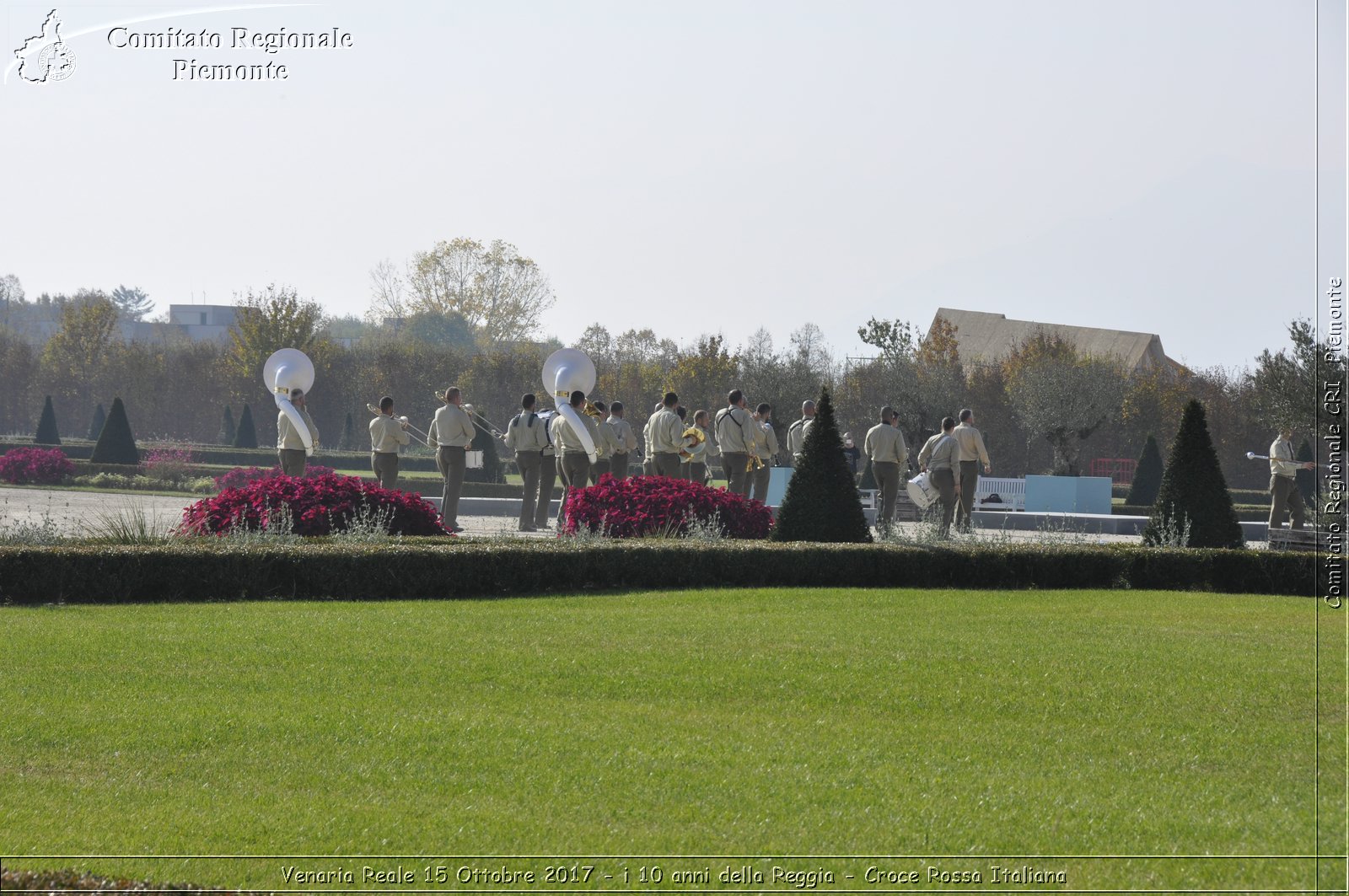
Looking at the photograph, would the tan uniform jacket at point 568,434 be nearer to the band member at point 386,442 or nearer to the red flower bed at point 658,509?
the band member at point 386,442

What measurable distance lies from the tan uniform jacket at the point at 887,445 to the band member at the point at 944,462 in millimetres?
308

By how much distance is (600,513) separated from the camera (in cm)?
1554

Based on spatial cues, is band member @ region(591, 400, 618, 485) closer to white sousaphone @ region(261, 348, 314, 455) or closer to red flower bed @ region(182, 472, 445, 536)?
white sousaphone @ region(261, 348, 314, 455)

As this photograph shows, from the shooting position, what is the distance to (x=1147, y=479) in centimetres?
3081

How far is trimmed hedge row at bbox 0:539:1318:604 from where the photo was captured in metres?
11.7

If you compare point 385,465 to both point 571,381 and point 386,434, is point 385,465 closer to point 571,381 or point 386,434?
point 386,434

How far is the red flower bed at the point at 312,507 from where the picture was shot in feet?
46.7

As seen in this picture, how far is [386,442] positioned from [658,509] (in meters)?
4.58

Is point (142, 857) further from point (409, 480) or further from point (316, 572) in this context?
point (409, 480)

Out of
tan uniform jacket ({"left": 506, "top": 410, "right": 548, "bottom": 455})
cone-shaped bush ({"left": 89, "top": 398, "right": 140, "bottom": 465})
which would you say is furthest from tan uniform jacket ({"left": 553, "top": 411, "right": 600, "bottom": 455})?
cone-shaped bush ({"left": 89, "top": 398, "right": 140, "bottom": 465})

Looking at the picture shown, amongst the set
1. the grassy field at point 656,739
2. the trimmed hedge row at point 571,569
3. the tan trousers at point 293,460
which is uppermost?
the tan trousers at point 293,460

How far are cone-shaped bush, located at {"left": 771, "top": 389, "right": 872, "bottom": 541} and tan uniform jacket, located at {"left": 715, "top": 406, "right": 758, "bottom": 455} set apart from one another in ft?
11.3

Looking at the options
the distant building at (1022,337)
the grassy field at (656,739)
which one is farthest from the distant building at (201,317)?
the grassy field at (656,739)

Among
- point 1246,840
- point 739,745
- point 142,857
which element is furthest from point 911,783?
point 142,857
